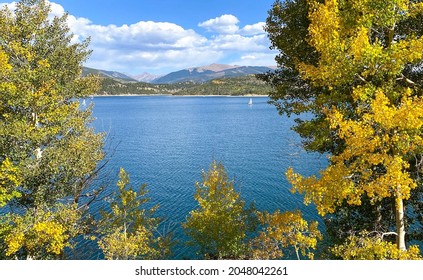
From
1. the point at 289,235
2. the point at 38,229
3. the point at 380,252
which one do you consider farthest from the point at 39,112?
the point at 380,252

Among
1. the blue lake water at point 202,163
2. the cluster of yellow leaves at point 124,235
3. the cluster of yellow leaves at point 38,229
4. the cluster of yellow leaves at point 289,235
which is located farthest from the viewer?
the blue lake water at point 202,163

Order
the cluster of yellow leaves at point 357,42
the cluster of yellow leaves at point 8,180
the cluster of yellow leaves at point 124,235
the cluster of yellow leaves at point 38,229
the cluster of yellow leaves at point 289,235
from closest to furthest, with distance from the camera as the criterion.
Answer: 1. the cluster of yellow leaves at point 357,42
2. the cluster of yellow leaves at point 289,235
3. the cluster of yellow leaves at point 8,180
4. the cluster of yellow leaves at point 38,229
5. the cluster of yellow leaves at point 124,235

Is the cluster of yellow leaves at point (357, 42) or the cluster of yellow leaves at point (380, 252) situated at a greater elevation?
the cluster of yellow leaves at point (357, 42)

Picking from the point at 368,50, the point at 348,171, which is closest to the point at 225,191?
the point at 348,171

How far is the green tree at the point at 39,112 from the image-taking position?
15.6 m

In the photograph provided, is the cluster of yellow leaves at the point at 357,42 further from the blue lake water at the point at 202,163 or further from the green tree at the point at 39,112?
the blue lake water at the point at 202,163

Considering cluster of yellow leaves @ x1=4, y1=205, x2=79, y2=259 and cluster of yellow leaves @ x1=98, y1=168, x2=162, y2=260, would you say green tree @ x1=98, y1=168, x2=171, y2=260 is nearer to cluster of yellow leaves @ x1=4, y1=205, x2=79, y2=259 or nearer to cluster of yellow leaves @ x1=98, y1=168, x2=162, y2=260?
cluster of yellow leaves @ x1=98, y1=168, x2=162, y2=260

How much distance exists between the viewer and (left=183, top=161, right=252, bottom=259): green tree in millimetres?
20172

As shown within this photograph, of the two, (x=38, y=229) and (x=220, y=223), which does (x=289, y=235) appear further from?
(x=38, y=229)

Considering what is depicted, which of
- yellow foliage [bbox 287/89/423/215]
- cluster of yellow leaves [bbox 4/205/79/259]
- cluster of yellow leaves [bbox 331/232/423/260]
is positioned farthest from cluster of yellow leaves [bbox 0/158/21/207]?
cluster of yellow leaves [bbox 331/232/423/260]

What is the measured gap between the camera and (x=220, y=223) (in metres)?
21.0

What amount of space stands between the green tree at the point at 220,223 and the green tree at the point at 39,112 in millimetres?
8394

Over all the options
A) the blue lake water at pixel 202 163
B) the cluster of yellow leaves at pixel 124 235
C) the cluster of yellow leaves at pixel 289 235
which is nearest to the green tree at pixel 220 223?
the cluster of yellow leaves at pixel 124 235
